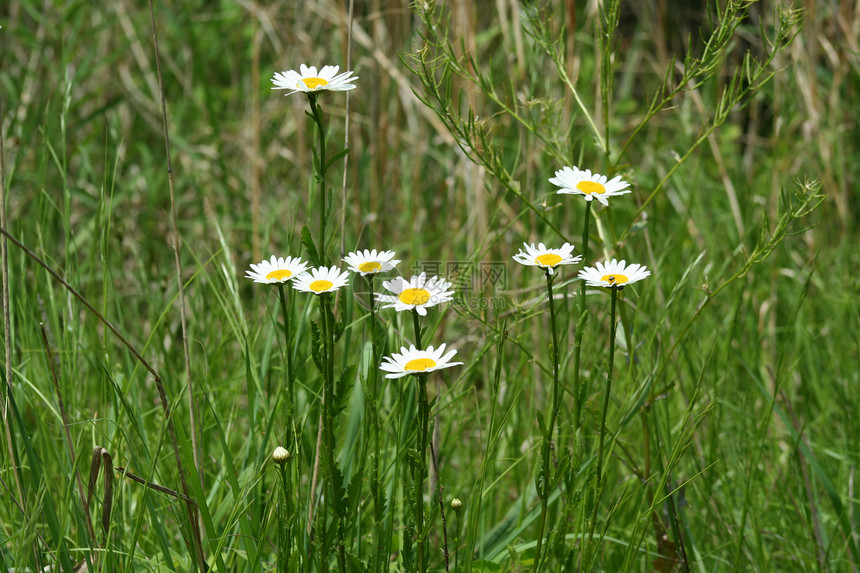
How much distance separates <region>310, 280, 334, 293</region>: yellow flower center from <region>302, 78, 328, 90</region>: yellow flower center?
0.20 meters

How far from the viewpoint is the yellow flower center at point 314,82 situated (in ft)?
2.69

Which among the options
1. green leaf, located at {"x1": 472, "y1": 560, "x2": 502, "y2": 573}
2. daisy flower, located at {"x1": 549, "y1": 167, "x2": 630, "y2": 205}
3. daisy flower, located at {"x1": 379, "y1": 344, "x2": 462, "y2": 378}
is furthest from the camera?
green leaf, located at {"x1": 472, "y1": 560, "x2": 502, "y2": 573}

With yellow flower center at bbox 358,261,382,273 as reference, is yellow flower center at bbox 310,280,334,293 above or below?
below

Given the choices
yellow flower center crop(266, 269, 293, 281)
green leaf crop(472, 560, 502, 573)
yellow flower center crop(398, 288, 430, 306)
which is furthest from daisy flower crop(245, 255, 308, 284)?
green leaf crop(472, 560, 502, 573)

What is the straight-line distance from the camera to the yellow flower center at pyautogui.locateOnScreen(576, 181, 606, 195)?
0.88 metres

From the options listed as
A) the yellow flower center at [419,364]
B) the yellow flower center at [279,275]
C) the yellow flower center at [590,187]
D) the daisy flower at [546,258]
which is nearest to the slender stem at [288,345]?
the yellow flower center at [279,275]

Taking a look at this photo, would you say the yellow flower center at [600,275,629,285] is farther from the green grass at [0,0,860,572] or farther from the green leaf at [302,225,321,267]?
the green leaf at [302,225,321,267]

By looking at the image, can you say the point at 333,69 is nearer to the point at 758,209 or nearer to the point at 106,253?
the point at 106,253

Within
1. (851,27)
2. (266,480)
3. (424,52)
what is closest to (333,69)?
(424,52)

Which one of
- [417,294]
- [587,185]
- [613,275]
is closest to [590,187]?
[587,185]

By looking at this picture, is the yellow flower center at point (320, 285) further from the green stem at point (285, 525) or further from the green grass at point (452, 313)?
the green stem at point (285, 525)

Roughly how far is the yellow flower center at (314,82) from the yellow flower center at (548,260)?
0.28m

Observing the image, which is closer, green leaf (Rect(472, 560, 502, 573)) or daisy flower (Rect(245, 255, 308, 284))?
daisy flower (Rect(245, 255, 308, 284))

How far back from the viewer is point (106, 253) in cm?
113
